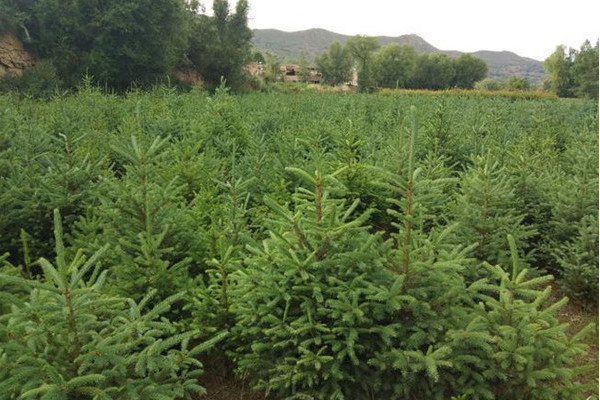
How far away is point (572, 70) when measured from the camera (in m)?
71.8

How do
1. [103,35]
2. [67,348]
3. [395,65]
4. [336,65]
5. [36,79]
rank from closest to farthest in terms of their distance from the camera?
[67,348], [36,79], [103,35], [395,65], [336,65]

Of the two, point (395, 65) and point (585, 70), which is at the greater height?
point (395, 65)

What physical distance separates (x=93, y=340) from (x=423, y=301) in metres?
2.05

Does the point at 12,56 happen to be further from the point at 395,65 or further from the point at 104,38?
the point at 395,65

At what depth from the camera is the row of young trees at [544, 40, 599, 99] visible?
65688 millimetres

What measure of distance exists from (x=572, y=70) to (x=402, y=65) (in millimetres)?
27838

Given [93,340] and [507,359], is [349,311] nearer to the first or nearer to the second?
[507,359]

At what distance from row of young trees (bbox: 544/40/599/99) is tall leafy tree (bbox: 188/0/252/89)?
49.5 metres

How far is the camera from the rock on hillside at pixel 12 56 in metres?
32.0

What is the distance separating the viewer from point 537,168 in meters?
6.44

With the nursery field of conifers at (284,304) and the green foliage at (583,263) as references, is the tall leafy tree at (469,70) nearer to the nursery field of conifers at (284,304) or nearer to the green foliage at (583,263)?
the green foliage at (583,263)

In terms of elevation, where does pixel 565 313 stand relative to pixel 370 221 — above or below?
below

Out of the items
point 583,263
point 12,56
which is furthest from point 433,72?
point 583,263

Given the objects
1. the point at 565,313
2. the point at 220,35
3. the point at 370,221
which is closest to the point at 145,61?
the point at 220,35
